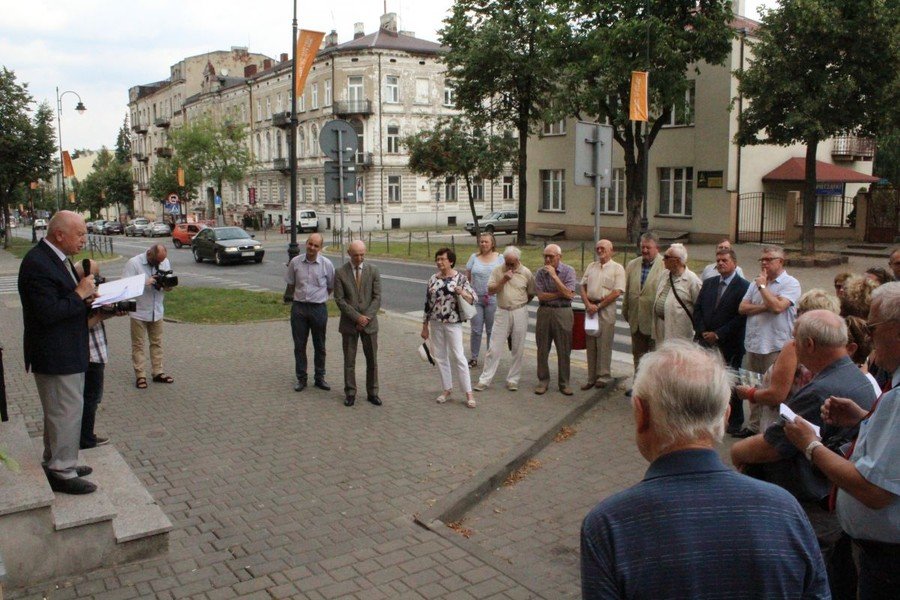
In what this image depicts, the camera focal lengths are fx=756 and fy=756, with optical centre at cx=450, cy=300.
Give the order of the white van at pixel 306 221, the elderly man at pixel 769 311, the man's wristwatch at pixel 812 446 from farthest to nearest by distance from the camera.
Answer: the white van at pixel 306 221 < the elderly man at pixel 769 311 < the man's wristwatch at pixel 812 446

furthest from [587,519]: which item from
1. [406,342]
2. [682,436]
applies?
[406,342]

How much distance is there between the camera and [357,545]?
199 inches

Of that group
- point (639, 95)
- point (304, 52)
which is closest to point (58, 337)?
point (304, 52)

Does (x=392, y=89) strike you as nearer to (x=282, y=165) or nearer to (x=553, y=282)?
(x=282, y=165)

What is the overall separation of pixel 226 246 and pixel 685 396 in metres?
30.6

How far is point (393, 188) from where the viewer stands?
198ft

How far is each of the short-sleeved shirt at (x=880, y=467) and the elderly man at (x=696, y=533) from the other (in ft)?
2.94

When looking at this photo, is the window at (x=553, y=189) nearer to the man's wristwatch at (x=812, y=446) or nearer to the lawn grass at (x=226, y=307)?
the lawn grass at (x=226, y=307)

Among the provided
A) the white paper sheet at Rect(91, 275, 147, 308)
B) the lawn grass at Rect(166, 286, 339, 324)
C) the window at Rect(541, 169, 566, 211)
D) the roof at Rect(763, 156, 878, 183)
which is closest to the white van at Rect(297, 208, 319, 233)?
the window at Rect(541, 169, 566, 211)

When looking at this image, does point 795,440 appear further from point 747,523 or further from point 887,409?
point 747,523

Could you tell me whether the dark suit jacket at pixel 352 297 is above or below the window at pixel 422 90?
below

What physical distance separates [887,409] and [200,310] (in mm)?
14937

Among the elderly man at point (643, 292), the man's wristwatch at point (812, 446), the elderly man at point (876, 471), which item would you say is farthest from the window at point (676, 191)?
the man's wristwatch at point (812, 446)

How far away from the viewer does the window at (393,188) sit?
197 feet
